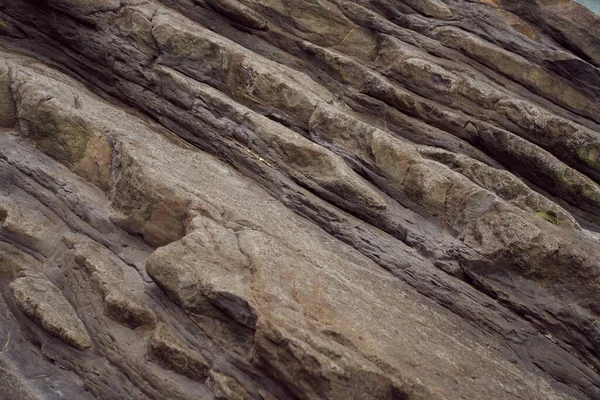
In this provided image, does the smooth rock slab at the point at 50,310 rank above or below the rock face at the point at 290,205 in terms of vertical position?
below

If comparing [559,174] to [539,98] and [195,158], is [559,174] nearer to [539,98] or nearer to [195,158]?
[539,98]

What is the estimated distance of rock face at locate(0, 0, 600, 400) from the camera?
10.7 meters

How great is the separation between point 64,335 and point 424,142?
1363 centimetres

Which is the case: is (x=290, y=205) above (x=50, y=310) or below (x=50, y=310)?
above

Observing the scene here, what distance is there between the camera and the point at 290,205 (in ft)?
48.6

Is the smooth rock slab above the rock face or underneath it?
underneath

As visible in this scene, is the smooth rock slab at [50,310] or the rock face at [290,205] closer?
the rock face at [290,205]

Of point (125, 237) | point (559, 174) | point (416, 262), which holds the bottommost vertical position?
point (125, 237)

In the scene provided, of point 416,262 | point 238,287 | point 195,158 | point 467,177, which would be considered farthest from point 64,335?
point 467,177

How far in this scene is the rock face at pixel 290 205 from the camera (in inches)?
422

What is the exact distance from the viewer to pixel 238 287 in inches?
418

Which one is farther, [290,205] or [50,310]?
[290,205]

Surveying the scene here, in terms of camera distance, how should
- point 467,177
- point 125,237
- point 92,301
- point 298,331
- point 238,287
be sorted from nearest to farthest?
point 298,331
point 238,287
point 92,301
point 125,237
point 467,177

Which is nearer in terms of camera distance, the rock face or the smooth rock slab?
the rock face
